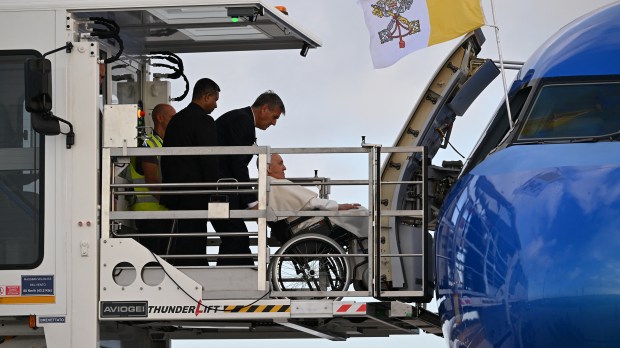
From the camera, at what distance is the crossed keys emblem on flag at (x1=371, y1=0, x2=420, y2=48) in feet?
32.3

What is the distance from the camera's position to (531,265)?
668 centimetres

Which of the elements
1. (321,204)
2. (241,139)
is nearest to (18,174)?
(241,139)

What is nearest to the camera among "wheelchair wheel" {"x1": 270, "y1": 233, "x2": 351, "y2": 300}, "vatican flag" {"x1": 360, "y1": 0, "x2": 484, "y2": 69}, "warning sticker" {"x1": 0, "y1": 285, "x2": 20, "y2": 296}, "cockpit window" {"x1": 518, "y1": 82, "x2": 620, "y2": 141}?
"cockpit window" {"x1": 518, "y1": 82, "x2": 620, "y2": 141}

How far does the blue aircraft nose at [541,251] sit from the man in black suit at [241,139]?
3510 mm

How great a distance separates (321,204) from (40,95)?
2.42 m

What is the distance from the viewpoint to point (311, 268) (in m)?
10.6

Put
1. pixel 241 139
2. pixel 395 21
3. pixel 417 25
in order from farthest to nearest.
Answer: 1. pixel 241 139
2. pixel 395 21
3. pixel 417 25

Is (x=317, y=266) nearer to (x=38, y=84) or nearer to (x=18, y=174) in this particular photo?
(x=18, y=174)

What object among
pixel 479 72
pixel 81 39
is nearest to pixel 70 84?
pixel 81 39

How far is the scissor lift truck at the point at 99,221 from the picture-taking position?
10.3 m

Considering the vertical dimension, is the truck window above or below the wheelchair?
above

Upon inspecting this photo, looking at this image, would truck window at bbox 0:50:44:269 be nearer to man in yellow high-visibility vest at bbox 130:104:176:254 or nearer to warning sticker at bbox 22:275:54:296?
warning sticker at bbox 22:275:54:296

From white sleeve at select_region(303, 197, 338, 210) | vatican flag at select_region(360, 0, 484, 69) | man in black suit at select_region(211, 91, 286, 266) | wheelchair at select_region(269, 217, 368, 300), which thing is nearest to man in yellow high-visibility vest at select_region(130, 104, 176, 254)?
man in black suit at select_region(211, 91, 286, 266)

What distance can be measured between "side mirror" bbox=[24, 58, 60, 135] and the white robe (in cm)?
184
